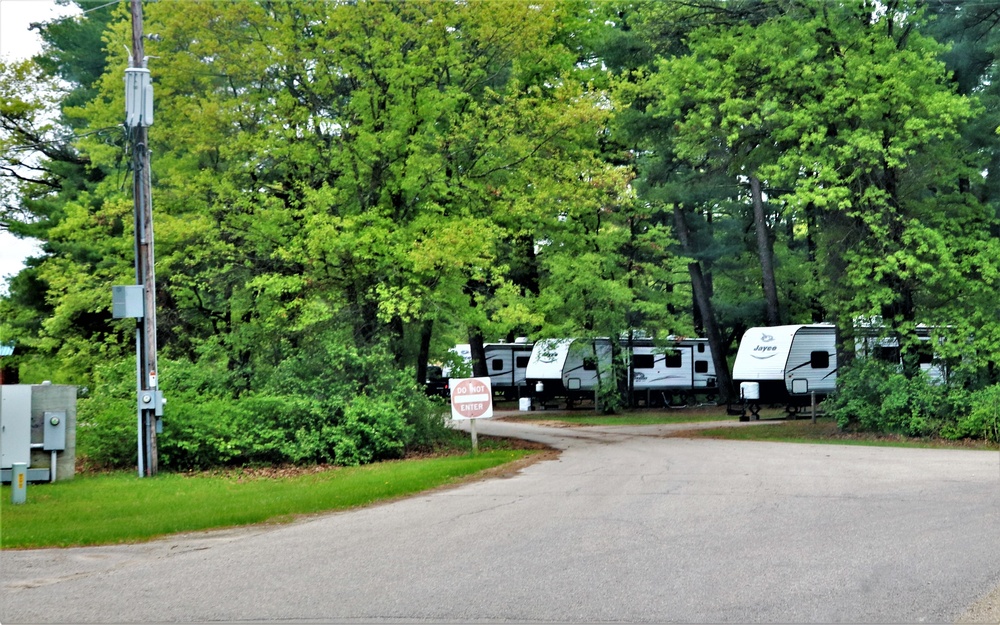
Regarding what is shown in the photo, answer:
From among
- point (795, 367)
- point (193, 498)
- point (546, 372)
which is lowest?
point (193, 498)

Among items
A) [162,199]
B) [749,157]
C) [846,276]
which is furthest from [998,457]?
[162,199]

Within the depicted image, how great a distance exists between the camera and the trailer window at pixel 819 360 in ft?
115

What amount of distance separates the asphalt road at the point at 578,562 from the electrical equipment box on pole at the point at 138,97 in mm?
8497

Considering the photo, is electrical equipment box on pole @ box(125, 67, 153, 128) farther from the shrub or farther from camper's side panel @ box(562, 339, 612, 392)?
camper's side panel @ box(562, 339, 612, 392)

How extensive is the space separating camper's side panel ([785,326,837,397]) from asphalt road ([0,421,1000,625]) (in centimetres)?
1977

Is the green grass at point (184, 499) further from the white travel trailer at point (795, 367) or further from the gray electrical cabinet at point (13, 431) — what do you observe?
the white travel trailer at point (795, 367)

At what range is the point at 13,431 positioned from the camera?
15484 millimetres

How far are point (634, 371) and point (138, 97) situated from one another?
28.5 metres

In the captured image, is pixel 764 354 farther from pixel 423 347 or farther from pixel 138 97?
pixel 138 97

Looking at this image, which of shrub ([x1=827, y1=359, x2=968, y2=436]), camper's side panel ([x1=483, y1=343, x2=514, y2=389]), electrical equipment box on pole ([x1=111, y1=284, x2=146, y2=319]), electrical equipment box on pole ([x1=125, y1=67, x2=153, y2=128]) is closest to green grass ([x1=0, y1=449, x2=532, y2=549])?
electrical equipment box on pole ([x1=111, y1=284, x2=146, y2=319])

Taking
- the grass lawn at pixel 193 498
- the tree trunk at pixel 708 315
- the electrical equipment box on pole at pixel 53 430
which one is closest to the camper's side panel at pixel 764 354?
the tree trunk at pixel 708 315

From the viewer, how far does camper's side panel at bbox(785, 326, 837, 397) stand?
35000 millimetres

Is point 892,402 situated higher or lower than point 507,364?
lower

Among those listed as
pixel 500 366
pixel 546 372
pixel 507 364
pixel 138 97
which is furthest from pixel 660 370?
pixel 138 97
